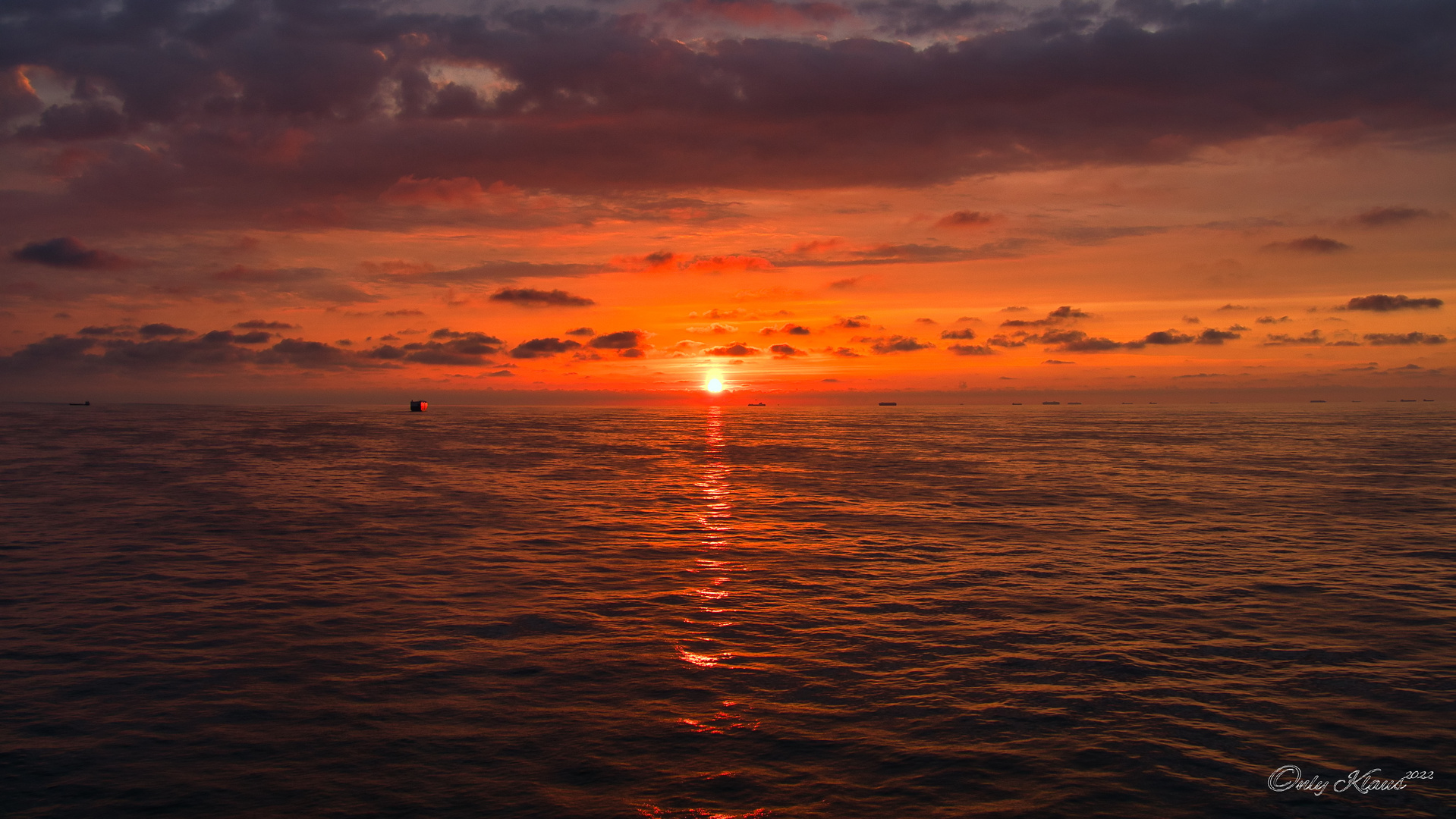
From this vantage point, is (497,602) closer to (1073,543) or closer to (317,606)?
(317,606)

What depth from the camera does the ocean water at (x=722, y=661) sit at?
10.7 meters

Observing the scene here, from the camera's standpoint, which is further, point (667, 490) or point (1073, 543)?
point (667, 490)

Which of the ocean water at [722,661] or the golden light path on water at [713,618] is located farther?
the golden light path on water at [713,618]

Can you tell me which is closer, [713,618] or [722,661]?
[722,661]

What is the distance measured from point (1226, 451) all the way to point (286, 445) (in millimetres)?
93974

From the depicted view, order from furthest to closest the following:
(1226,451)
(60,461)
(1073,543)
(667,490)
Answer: (1226,451) < (60,461) < (667,490) < (1073,543)

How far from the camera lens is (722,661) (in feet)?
51.4

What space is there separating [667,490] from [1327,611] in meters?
33.7

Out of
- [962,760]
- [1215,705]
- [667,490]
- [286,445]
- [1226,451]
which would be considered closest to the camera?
[962,760]

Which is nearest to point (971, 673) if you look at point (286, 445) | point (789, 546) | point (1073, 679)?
point (1073, 679)

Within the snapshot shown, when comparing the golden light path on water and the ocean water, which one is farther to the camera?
the golden light path on water

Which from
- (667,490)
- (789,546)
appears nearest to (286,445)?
(667,490)

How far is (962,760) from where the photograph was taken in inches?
447

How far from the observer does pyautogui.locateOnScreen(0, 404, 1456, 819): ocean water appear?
10711mm
